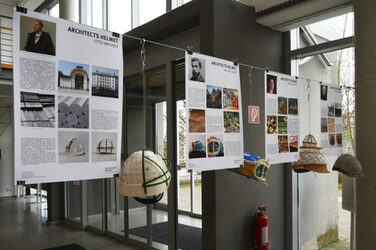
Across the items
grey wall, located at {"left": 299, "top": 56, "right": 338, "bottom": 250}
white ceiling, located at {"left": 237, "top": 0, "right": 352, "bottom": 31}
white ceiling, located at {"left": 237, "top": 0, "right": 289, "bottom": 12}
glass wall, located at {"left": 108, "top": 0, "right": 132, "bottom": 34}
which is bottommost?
grey wall, located at {"left": 299, "top": 56, "right": 338, "bottom": 250}

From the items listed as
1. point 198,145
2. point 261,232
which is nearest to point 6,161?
point 261,232

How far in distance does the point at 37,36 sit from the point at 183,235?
3.80m

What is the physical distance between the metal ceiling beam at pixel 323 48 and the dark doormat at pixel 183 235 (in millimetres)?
2930

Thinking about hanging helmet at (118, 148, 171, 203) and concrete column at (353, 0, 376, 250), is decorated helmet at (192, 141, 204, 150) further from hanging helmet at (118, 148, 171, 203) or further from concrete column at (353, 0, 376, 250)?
concrete column at (353, 0, 376, 250)

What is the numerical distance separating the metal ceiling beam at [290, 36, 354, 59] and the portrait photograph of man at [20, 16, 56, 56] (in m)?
3.43

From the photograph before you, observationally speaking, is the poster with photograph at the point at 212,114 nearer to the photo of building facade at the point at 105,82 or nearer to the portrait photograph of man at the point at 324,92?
the photo of building facade at the point at 105,82

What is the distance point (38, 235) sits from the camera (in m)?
6.62

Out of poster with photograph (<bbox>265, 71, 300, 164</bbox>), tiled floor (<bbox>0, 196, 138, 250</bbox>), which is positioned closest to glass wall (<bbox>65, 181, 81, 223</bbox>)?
tiled floor (<bbox>0, 196, 138, 250</bbox>)

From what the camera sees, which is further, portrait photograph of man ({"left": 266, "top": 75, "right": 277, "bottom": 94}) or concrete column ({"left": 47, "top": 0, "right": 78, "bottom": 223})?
concrete column ({"left": 47, "top": 0, "right": 78, "bottom": 223})

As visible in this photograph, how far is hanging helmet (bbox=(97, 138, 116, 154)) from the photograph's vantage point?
2255mm

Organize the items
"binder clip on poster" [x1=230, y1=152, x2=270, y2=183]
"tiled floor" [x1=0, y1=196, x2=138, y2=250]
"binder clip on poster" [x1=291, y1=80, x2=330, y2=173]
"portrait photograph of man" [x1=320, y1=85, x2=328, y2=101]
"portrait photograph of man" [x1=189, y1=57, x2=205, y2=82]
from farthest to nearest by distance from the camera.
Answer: "tiled floor" [x1=0, y1=196, x2=138, y2=250], "portrait photograph of man" [x1=320, y1=85, x2=328, y2=101], "binder clip on poster" [x1=291, y1=80, x2=330, y2=173], "binder clip on poster" [x1=230, y1=152, x2=270, y2=183], "portrait photograph of man" [x1=189, y1=57, x2=205, y2=82]

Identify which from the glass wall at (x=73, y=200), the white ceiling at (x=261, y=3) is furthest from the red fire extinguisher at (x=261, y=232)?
the glass wall at (x=73, y=200)

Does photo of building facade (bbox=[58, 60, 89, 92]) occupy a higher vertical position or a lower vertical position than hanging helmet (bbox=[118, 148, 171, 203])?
higher

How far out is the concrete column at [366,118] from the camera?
125 inches
